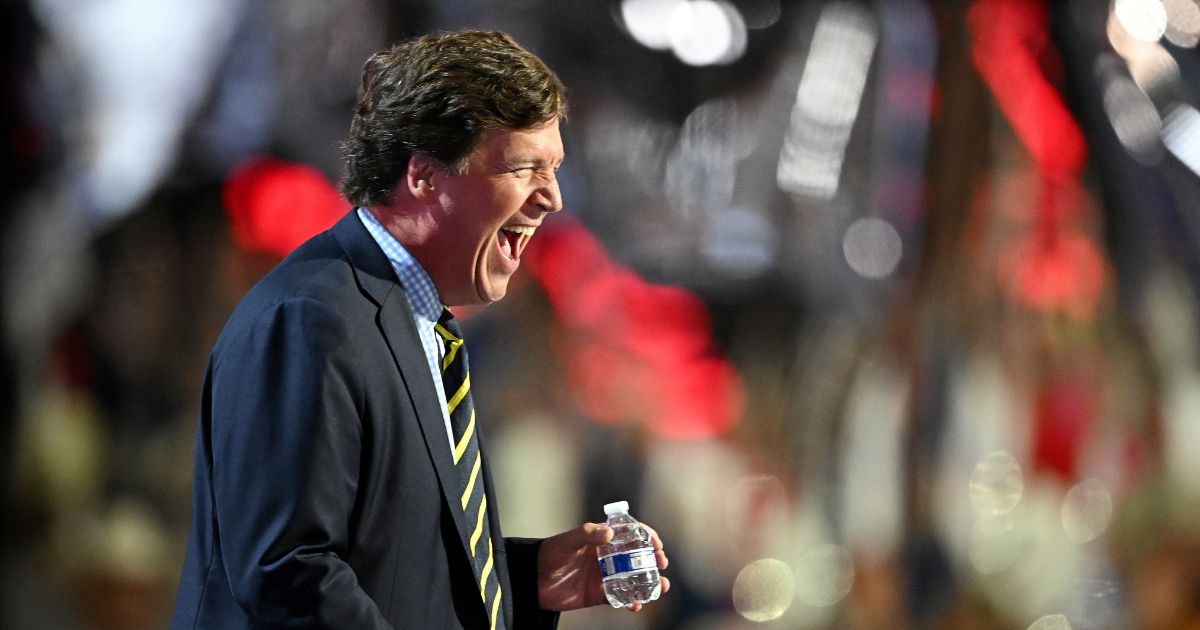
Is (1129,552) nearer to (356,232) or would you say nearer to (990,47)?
(990,47)

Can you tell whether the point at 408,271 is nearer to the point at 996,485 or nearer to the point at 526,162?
the point at 526,162

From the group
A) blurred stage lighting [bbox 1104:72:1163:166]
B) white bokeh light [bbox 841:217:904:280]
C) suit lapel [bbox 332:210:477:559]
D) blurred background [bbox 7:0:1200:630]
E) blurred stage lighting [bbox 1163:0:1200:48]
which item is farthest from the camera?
blurred stage lighting [bbox 1163:0:1200:48]

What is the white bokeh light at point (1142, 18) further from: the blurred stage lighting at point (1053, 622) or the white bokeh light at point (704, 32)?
the blurred stage lighting at point (1053, 622)

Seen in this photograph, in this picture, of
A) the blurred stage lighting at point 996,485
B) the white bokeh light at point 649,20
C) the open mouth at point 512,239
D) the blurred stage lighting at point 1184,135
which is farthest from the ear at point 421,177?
the blurred stage lighting at point 1184,135

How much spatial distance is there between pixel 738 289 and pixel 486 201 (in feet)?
8.17

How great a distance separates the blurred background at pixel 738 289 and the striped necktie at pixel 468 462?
1.99 meters

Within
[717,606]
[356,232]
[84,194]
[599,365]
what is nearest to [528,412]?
[599,365]

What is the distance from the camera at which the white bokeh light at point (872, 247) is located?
404 centimetres

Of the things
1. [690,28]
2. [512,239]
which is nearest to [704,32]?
[690,28]

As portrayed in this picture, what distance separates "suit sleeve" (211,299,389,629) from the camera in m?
1.18

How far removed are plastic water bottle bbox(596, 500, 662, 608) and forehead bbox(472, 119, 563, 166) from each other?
53cm

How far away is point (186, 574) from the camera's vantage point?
1346 mm

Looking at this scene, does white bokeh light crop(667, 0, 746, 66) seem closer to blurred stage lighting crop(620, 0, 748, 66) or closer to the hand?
blurred stage lighting crop(620, 0, 748, 66)

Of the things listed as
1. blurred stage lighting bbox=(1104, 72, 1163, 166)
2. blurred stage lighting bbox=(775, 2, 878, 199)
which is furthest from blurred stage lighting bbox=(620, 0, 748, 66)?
blurred stage lighting bbox=(1104, 72, 1163, 166)
